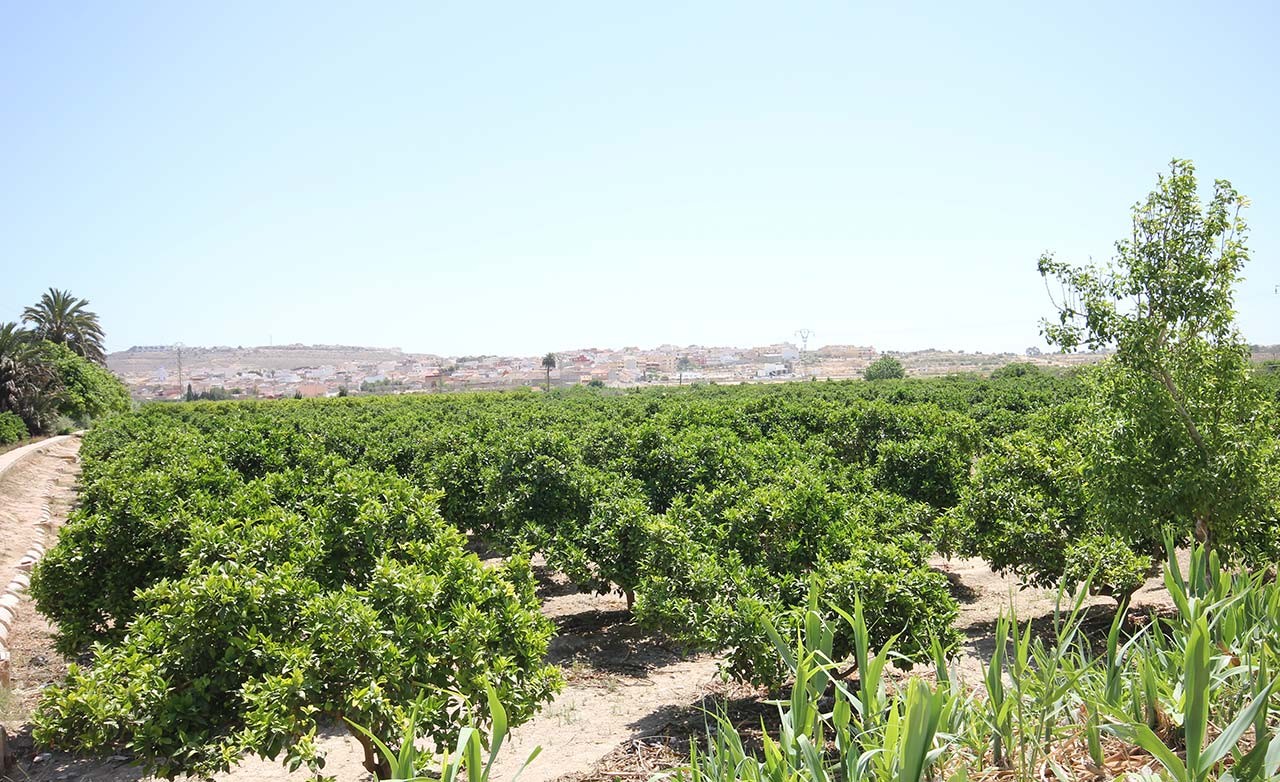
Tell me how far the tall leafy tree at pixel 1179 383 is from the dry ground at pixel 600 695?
1.87 metres

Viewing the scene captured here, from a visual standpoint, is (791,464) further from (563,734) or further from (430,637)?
(430,637)

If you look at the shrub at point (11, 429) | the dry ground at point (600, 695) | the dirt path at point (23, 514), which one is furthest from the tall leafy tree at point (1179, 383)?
the shrub at point (11, 429)

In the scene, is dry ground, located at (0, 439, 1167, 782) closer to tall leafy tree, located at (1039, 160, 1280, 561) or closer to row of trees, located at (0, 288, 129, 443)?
tall leafy tree, located at (1039, 160, 1280, 561)

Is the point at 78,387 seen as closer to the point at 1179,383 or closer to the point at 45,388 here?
the point at 45,388

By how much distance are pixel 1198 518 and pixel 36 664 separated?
43.5 feet

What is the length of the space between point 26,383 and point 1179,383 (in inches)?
1806

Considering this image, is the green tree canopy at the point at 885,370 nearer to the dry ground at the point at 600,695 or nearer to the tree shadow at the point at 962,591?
the tree shadow at the point at 962,591

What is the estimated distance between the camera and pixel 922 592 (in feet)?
23.7

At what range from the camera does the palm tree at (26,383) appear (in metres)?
37.9

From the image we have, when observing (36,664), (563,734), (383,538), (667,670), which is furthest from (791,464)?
(36,664)

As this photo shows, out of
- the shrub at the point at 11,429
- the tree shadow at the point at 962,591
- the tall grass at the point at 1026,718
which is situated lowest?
the tree shadow at the point at 962,591

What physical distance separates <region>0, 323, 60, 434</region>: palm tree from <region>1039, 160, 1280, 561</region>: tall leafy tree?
147 feet

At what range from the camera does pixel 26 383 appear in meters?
38.4

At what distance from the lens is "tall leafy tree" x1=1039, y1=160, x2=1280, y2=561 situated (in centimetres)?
773
